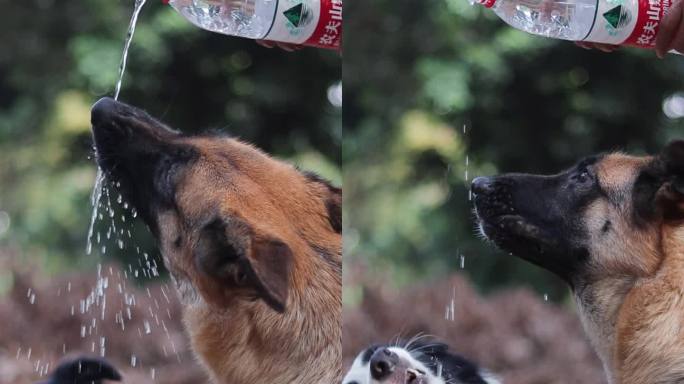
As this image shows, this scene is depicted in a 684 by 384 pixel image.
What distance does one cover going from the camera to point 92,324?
2.53 metres

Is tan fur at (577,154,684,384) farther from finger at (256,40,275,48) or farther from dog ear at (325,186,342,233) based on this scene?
finger at (256,40,275,48)

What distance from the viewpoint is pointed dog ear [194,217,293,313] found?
7.59 feet

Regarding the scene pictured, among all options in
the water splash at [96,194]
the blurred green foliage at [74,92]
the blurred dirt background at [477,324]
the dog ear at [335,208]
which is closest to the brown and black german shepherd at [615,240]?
the blurred dirt background at [477,324]

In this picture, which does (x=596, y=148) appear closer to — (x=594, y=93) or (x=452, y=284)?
(x=594, y=93)

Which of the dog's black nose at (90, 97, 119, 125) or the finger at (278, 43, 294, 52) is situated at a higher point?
the finger at (278, 43, 294, 52)

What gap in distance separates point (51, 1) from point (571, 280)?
1.49m

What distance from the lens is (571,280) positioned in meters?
2.66

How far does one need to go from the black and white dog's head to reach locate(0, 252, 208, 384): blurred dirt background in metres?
0.43

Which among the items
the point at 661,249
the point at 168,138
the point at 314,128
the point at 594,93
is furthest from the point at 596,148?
the point at 168,138

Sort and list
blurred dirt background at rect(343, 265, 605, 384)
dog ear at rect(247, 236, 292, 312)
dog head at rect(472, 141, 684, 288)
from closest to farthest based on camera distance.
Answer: dog ear at rect(247, 236, 292, 312) → dog head at rect(472, 141, 684, 288) → blurred dirt background at rect(343, 265, 605, 384)

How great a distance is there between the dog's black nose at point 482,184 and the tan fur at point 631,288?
262 millimetres

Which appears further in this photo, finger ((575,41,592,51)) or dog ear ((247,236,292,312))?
finger ((575,41,592,51))

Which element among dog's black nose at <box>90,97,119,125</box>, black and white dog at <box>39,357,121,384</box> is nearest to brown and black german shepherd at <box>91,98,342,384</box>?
dog's black nose at <box>90,97,119,125</box>

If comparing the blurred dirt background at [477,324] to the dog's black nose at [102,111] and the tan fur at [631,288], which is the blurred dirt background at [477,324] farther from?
the dog's black nose at [102,111]
